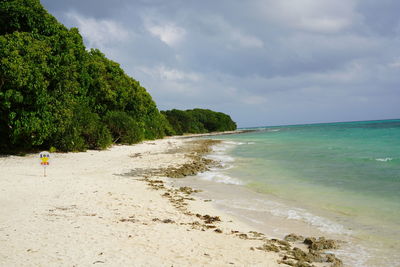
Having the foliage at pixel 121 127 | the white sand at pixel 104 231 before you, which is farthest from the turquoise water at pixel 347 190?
the foliage at pixel 121 127

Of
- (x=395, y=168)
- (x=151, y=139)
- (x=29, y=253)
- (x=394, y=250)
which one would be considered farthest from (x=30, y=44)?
(x=151, y=139)

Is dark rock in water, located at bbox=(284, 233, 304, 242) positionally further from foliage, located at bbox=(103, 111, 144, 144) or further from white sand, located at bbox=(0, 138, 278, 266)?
foliage, located at bbox=(103, 111, 144, 144)

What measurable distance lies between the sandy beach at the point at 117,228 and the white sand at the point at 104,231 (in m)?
0.01

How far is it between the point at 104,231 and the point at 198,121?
103m

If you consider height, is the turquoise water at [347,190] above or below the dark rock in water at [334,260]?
below

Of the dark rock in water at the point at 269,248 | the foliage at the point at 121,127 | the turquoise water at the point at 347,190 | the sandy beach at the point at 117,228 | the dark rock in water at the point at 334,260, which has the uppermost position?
the foliage at the point at 121,127

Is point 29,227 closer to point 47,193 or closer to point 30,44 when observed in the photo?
point 47,193

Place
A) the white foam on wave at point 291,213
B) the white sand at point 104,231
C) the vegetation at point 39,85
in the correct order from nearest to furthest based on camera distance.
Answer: the white sand at point 104,231 → the white foam on wave at point 291,213 → the vegetation at point 39,85

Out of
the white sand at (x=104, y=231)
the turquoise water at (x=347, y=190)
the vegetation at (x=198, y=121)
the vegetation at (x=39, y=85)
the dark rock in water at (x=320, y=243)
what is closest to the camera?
the white sand at (x=104, y=231)

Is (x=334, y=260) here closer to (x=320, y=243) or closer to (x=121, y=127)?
(x=320, y=243)

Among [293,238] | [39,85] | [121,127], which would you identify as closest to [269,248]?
Result: [293,238]

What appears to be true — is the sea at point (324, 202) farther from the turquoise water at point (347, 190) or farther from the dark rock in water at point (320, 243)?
the dark rock in water at point (320, 243)

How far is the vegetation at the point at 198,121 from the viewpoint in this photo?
303 ft

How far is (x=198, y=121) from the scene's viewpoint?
109 m
